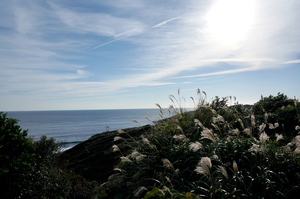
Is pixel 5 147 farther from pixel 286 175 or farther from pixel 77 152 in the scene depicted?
pixel 77 152

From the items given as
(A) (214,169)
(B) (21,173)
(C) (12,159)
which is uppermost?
(C) (12,159)

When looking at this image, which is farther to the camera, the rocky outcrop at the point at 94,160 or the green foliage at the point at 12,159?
the rocky outcrop at the point at 94,160

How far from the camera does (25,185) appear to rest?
16.0ft

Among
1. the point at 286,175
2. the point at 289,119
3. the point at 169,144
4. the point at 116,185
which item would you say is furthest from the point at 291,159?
the point at 289,119

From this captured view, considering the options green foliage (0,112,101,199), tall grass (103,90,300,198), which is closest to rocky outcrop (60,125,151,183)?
green foliage (0,112,101,199)

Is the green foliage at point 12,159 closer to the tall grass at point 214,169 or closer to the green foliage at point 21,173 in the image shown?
the green foliage at point 21,173

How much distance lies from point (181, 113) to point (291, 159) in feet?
12.1

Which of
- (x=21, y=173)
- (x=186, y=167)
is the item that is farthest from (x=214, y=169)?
(x=21, y=173)

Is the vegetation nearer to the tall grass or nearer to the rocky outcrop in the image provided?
the tall grass

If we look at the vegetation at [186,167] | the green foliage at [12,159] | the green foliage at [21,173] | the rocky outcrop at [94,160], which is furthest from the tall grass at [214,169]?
the rocky outcrop at [94,160]

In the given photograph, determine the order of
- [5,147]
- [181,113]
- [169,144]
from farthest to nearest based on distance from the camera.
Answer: [181,113] < [169,144] < [5,147]

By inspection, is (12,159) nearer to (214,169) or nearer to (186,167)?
(186,167)

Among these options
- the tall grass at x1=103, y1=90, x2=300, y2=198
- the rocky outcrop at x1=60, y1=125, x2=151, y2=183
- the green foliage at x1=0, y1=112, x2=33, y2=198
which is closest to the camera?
the tall grass at x1=103, y1=90, x2=300, y2=198

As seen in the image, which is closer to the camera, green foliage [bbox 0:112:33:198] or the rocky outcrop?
green foliage [bbox 0:112:33:198]
